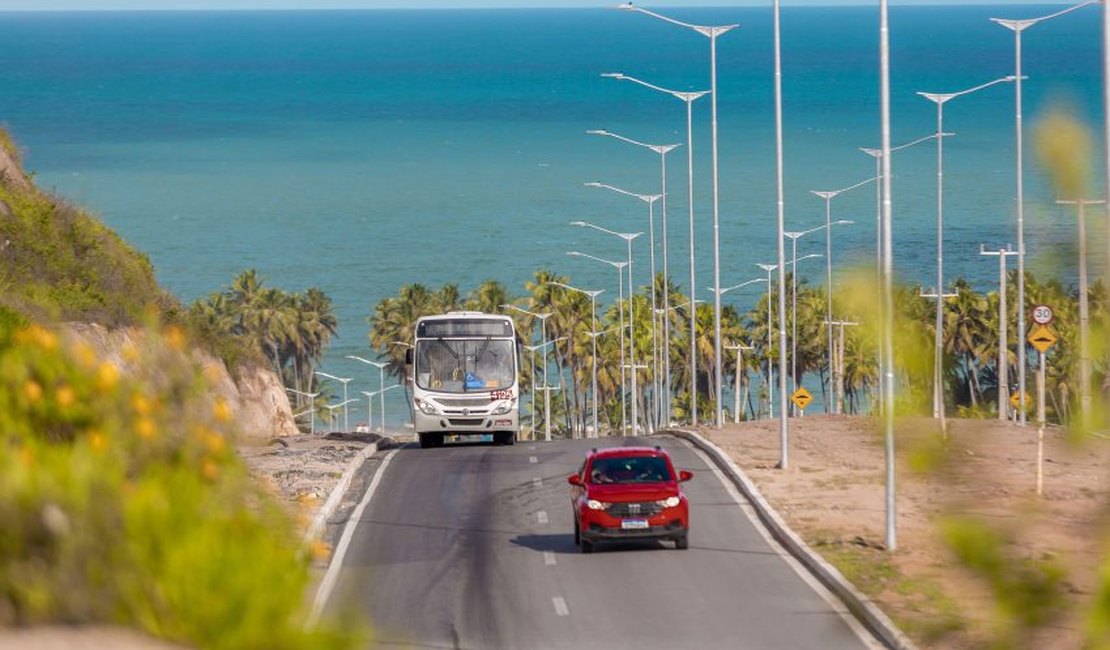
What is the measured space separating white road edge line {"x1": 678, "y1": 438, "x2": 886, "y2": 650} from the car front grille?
205cm

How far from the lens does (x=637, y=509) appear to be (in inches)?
1166

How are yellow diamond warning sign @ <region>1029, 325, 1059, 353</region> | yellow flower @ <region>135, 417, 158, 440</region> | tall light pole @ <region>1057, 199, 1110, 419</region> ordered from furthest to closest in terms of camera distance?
yellow diamond warning sign @ <region>1029, 325, 1059, 353</region> → yellow flower @ <region>135, 417, 158, 440</region> → tall light pole @ <region>1057, 199, 1110, 419</region>

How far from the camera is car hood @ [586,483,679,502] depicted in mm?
29469

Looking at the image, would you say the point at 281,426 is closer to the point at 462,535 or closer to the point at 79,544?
the point at 462,535

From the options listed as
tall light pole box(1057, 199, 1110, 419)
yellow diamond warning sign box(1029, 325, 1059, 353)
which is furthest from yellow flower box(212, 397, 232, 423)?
yellow diamond warning sign box(1029, 325, 1059, 353)

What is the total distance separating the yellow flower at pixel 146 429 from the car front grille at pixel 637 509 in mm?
22309

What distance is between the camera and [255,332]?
126188 millimetres

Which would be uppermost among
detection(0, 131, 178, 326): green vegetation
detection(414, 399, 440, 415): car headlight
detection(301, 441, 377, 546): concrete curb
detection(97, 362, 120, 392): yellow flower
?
detection(0, 131, 178, 326): green vegetation

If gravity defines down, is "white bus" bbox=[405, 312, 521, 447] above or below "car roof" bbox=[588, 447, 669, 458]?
above

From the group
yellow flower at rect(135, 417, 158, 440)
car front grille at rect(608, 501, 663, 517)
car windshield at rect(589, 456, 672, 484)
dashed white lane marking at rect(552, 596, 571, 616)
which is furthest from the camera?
car windshield at rect(589, 456, 672, 484)

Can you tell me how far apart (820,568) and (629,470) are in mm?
4457

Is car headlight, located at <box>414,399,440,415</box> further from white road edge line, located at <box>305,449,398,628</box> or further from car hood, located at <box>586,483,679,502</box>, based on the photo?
car hood, located at <box>586,483,679,502</box>

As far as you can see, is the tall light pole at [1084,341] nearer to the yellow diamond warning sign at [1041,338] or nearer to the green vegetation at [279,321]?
the yellow diamond warning sign at [1041,338]

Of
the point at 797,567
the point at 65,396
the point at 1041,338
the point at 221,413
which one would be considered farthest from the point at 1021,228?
the point at 1041,338
